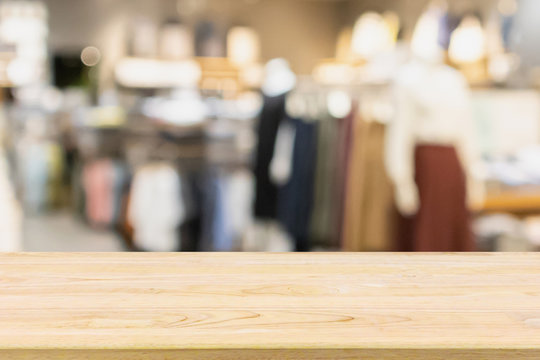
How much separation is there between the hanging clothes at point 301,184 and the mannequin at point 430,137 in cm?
57

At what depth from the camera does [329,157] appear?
3.29 m

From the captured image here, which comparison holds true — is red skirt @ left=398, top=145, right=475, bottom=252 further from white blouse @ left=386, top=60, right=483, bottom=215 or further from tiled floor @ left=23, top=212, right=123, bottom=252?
tiled floor @ left=23, top=212, right=123, bottom=252

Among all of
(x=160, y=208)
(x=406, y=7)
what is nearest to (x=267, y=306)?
(x=160, y=208)

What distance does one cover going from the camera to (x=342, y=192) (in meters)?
3.22

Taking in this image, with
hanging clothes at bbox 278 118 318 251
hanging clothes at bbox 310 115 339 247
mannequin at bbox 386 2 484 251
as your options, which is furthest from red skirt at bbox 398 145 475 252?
hanging clothes at bbox 278 118 318 251

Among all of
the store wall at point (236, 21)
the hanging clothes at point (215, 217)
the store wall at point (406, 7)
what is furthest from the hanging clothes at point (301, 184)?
the store wall at point (236, 21)

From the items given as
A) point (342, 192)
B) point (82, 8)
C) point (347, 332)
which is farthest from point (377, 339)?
point (82, 8)

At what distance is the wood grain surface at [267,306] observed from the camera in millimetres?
718

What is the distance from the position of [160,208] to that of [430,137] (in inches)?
78.9

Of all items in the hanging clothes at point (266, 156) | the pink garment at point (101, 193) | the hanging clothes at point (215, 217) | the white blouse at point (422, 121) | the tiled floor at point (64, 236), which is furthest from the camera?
the pink garment at point (101, 193)

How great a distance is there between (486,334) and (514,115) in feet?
10.5

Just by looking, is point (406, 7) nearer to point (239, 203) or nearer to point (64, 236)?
point (239, 203)

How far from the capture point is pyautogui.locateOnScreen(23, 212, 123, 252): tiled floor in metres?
4.92

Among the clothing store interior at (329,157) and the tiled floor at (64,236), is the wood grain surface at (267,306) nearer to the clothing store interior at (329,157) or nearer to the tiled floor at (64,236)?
the clothing store interior at (329,157)
